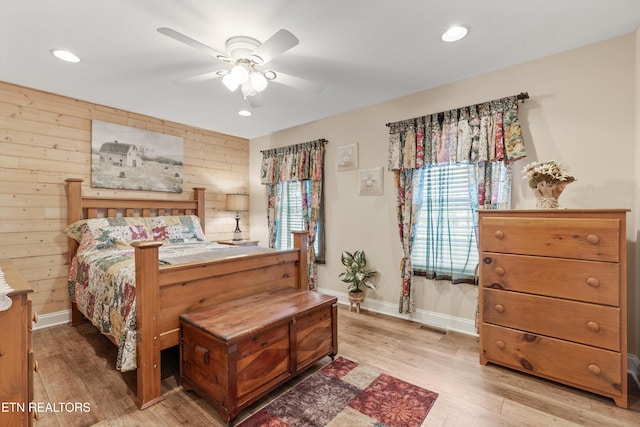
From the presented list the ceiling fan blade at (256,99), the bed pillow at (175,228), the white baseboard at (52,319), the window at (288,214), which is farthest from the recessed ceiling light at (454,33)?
the white baseboard at (52,319)

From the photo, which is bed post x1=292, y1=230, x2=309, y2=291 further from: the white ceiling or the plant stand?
the white ceiling

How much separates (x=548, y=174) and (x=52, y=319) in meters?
4.85

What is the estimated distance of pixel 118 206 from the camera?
11.5 ft

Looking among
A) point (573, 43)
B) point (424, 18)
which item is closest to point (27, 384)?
point (424, 18)

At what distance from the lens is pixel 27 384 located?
127cm

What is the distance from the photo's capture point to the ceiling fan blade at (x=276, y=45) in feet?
5.39

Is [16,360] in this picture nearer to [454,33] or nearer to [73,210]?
[73,210]

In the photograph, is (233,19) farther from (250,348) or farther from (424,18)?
(250,348)

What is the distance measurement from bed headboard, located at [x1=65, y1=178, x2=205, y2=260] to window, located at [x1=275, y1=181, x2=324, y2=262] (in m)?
1.16

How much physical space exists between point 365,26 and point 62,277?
392cm

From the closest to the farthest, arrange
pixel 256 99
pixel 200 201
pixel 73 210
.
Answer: pixel 256 99, pixel 73 210, pixel 200 201

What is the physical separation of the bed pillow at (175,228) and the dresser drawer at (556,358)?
3373 millimetres

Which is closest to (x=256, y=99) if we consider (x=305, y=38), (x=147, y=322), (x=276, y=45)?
(x=305, y=38)

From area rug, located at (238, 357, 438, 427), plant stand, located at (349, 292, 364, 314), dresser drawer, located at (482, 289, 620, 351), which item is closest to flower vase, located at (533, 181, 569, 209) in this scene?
dresser drawer, located at (482, 289, 620, 351)
